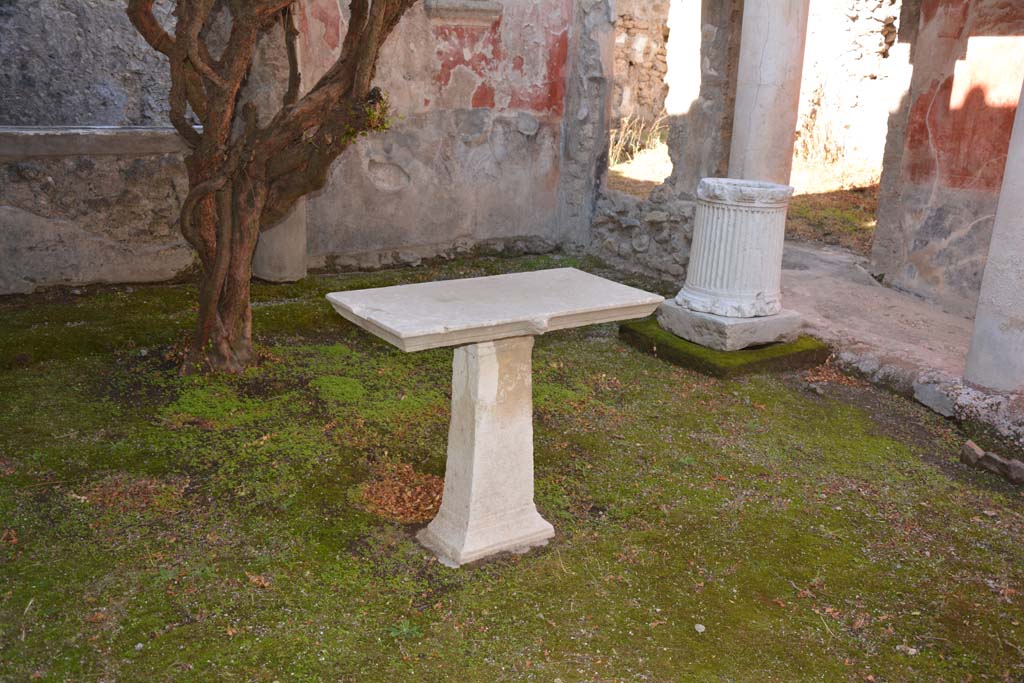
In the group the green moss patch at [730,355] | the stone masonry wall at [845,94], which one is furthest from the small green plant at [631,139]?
the green moss patch at [730,355]

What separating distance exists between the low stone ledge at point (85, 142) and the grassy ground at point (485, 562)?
1093 millimetres

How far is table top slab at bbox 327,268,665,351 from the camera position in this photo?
2.92m

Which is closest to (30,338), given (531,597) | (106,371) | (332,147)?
(106,371)

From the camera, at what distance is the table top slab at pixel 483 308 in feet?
9.59

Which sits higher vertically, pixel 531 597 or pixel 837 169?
pixel 837 169

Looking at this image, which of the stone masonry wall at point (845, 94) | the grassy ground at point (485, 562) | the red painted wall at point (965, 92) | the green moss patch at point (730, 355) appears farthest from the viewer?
the stone masonry wall at point (845, 94)

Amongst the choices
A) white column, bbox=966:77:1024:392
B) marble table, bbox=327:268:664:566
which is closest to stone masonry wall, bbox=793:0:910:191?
white column, bbox=966:77:1024:392

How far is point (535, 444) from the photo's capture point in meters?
4.31

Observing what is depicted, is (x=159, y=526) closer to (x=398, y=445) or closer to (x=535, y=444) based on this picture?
(x=398, y=445)

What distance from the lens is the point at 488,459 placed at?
3.28 m

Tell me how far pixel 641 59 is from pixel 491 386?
10503mm

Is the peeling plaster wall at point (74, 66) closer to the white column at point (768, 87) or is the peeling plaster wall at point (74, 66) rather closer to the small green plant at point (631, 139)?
the small green plant at point (631, 139)

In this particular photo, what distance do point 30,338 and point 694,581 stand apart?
4059 mm

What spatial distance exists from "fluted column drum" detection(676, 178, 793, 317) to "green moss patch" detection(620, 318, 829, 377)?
244mm
